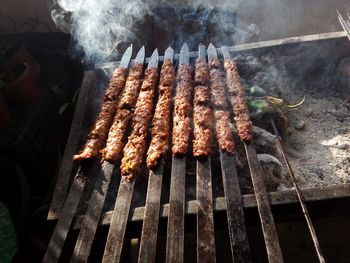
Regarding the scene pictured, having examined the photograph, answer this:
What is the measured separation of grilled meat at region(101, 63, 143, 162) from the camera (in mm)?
3033

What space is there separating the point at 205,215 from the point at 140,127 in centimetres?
142

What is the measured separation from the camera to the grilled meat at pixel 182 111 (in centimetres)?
295

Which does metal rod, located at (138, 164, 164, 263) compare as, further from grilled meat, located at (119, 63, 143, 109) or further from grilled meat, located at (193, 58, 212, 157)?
grilled meat, located at (119, 63, 143, 109)

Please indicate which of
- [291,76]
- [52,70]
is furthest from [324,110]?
[52,70]

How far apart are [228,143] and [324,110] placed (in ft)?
7.33

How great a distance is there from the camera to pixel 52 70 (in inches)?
217

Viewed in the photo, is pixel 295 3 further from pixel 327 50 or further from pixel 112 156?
pixel 112 156

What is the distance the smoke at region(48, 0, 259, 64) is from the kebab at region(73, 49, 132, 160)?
1893mm

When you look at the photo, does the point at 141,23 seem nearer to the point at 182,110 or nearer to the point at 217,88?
the point at 217,88

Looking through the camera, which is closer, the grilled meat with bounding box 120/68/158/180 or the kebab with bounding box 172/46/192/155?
the grilled meat with bounding box 120/68/158/180

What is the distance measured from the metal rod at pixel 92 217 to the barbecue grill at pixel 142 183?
11mm

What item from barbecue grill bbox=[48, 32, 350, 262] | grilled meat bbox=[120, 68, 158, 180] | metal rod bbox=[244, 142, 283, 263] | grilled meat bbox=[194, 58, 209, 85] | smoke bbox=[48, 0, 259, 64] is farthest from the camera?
smoke bbox=[48, 0, 259, 64]

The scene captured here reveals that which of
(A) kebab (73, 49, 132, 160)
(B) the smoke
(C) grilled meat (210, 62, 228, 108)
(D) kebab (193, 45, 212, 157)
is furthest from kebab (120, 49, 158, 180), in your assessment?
(B) the smoke

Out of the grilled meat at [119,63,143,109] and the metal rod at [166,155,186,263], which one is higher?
the grilled meat at [119,63,143,109]
